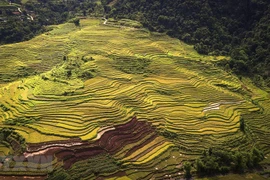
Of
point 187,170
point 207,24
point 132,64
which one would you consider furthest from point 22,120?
point 207,24

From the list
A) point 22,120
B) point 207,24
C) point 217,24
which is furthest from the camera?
point 207,24

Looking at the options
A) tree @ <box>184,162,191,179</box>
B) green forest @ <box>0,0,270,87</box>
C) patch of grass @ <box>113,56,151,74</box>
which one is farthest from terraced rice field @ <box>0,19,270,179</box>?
green forest @ <box>0,0,270,87</box>

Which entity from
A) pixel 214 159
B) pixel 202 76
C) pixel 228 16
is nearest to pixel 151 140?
pixel 214 159

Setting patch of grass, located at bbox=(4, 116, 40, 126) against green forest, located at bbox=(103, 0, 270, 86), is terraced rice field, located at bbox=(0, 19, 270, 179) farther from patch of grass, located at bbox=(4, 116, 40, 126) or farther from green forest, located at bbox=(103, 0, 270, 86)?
green forest, located at bbox=(103, 0, 270, 86)

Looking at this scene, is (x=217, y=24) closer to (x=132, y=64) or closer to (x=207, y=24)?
(x=207, y=24)

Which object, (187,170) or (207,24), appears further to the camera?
(207,24)

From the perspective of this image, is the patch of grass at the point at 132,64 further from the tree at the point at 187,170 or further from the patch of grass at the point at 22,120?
the tree at the point at 187,170

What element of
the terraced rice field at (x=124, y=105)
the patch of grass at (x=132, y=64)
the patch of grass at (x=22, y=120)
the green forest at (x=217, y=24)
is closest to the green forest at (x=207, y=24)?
the green forest at (x=217, y=24)

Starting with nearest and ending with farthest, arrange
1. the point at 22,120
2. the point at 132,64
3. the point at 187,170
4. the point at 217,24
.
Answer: the point at 187,170
the point at 22,120
the point at 132,64
the point at 217,24

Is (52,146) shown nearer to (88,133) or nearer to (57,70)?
(88,133)
